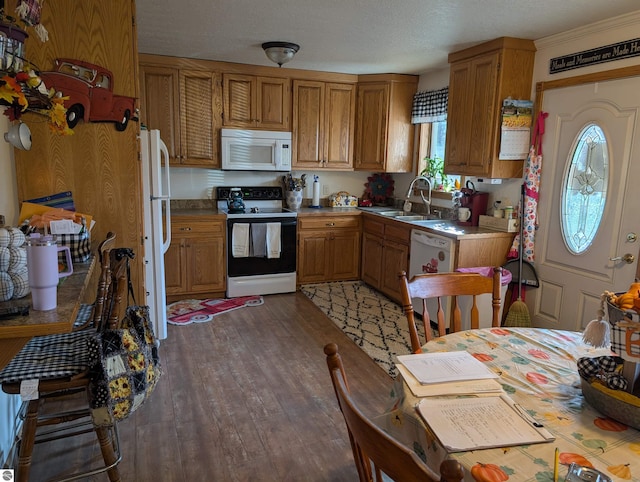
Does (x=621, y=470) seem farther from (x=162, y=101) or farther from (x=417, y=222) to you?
(x=162, y=101)

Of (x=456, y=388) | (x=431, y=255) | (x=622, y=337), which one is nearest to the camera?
(x=622, y=337)

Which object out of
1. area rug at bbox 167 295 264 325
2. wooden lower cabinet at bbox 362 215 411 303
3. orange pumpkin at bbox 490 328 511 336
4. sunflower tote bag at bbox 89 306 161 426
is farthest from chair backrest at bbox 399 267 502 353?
area rug at bbox 167 295 264 325

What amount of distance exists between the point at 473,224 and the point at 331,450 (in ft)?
8.31

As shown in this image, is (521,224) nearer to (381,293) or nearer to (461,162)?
(461,162)

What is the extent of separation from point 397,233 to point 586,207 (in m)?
1.68

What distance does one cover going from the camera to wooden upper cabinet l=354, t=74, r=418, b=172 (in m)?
4.91

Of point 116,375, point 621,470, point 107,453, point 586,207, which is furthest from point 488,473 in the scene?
point 586,207

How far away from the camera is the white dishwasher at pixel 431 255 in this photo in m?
3.63

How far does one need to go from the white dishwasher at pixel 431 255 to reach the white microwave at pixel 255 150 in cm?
167

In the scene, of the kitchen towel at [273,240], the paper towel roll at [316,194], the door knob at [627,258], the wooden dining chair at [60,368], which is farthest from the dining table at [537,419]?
the paper towel roll at [316,194]

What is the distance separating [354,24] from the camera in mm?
3156

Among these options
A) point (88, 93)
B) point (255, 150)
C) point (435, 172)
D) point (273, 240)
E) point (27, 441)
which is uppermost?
point (88, 93)

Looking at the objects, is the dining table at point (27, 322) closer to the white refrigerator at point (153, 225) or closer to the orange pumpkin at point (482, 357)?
the orange pumpkin at point (482, 357)

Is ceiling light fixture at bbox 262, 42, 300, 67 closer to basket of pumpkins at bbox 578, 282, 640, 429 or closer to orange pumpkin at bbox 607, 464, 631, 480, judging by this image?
basket of pumpkins at bbox 578, 282, 640, 429
